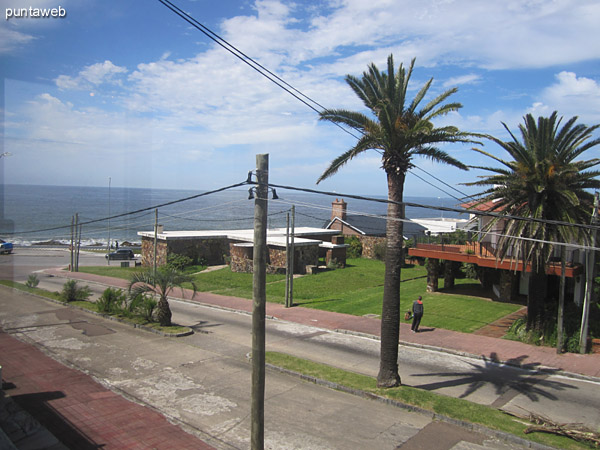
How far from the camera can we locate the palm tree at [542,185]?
15.7 metres

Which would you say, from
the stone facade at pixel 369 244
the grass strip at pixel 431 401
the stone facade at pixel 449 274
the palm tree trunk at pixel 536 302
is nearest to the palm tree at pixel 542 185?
the palm tree trunk at pixel 536 302

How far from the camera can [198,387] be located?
12.6 metres

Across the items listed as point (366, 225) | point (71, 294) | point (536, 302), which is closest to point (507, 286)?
point (536, 302)

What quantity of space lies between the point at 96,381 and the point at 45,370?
1947mm

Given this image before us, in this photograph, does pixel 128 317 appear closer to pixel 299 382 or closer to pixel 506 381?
pixel 299 382

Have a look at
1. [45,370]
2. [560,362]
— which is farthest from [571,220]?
[45,370]

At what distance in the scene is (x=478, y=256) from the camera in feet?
72.7

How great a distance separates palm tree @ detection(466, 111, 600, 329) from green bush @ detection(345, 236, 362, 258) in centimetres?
2704

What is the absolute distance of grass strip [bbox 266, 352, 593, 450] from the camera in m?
9.64

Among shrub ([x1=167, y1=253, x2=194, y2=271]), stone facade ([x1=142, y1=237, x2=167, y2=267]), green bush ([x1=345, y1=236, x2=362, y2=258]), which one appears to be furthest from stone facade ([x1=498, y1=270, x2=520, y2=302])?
stone facade ([x1=142, y1=237, x2=167, y2=267])

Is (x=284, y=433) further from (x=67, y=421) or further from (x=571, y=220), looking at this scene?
(x=571, y=220)

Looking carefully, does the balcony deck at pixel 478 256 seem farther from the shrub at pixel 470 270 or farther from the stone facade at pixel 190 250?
the stone facade at pixel 190 250

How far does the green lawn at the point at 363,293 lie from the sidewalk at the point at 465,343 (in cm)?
110

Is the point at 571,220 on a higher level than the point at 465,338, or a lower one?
higher
